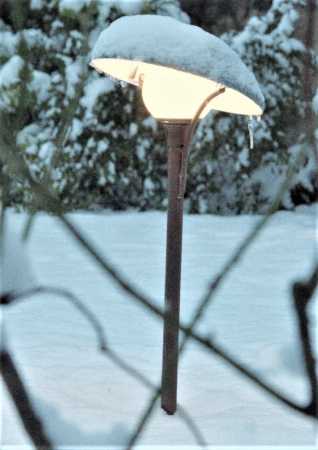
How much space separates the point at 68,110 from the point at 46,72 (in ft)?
16.9

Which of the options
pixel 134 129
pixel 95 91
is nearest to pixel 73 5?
pixel 95 91

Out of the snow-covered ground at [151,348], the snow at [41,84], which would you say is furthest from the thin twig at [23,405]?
the snow at [41,84]

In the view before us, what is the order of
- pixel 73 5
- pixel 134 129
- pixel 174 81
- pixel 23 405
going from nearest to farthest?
pixel 23 405 → pixel 174 81 → pixel 73 5 → pixel 134 129

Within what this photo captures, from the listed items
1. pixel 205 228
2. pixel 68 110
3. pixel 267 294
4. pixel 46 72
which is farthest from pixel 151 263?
pixel 68 110

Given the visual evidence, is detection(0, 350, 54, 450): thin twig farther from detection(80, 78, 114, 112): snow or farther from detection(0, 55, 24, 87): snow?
detection(80, 78, 114, 112): snow

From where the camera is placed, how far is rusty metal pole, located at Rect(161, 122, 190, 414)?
60.6 inches

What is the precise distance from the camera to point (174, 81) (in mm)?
1448

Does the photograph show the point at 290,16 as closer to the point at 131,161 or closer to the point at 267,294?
the point at 131,161

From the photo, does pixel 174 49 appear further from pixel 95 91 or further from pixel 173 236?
pixel 95 91

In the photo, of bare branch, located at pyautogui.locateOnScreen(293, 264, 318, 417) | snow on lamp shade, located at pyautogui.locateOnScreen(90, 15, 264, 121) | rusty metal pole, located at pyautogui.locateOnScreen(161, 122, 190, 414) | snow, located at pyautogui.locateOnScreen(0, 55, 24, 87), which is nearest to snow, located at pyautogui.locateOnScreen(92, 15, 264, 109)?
snow on lamp shade, located at pyautogui.locateOnScreen(90, 15, 264, 121)

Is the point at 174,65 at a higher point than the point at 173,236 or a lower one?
higher

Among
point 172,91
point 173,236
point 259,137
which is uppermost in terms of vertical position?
point 172,91

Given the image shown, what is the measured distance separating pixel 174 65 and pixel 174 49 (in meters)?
0.04

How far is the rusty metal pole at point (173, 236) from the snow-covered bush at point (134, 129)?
326 cm
